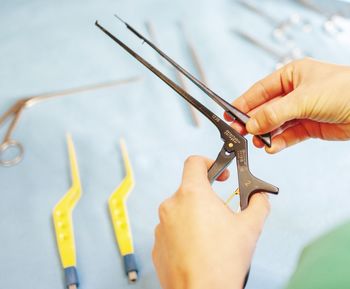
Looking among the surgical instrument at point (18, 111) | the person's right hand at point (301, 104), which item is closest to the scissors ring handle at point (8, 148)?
the surgical instrument at point (18, 111)

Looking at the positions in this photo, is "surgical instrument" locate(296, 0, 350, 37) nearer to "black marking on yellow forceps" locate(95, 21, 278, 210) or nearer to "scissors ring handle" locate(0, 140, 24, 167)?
"black marking on yellow forceps" locate(95, 21, 278, 210)

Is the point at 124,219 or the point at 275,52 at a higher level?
the point at 275,52

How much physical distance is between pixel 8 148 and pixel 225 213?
64cm

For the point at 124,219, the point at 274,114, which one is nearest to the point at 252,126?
the point at 274,114

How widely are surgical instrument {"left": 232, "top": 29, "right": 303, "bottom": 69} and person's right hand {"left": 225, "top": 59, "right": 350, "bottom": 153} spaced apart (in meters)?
0.35

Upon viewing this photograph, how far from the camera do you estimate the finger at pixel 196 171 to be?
585mm

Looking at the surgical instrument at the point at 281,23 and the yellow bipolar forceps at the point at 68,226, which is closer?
the yellow bipolar forceps at the point at 68,226

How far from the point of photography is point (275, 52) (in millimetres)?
1106

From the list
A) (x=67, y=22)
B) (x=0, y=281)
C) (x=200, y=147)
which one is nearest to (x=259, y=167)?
(x=200, y=147)

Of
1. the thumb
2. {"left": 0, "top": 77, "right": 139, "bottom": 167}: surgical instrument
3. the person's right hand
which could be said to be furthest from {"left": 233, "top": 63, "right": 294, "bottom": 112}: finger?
{"left": 0, "top": 77, "right": 139, "bottom": 167}: surgical instrument

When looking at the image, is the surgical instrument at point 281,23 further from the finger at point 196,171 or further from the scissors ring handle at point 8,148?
the scissors ring handle at point 8,148

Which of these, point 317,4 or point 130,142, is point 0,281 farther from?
point 317,4

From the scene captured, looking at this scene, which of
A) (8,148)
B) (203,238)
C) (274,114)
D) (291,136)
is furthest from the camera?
(8,148)

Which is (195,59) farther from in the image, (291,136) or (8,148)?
(8,148)
